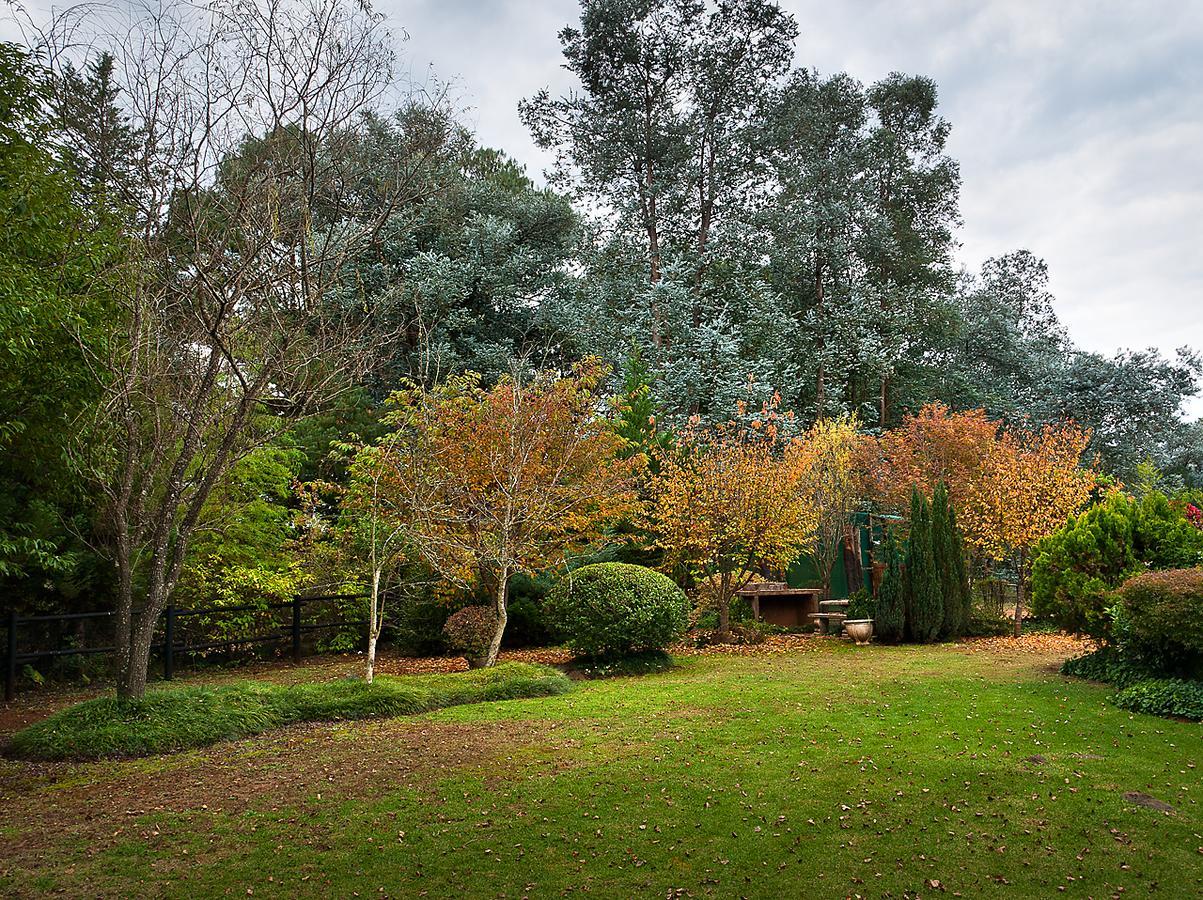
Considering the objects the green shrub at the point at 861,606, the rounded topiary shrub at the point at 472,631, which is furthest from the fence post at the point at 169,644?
the green shrub at the point at 861,606

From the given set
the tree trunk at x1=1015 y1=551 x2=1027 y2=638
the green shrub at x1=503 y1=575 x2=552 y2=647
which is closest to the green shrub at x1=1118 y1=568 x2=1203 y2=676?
the tree trunk at x1=1015 y1=551 x2=1027 y2=638

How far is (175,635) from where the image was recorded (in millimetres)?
11594

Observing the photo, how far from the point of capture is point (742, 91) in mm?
22719

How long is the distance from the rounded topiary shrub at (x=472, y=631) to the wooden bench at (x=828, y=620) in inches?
239

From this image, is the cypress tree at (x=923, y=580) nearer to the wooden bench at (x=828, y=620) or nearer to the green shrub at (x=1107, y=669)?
the wooden bench at (x=828, y=620)

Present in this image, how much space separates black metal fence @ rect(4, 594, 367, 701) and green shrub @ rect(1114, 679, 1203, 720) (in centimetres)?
1021

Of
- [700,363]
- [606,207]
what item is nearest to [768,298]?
[700,363]

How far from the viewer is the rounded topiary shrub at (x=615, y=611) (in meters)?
10.4

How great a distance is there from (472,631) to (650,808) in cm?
649

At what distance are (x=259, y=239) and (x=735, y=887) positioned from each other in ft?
21.2

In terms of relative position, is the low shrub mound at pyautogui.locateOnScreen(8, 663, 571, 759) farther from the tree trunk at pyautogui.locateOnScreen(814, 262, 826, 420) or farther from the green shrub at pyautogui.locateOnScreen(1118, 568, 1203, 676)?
the tree trunk at pyautogui.locateOnScreen(814, 262, 826, 420)

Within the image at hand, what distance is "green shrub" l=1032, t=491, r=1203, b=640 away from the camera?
28.7ft

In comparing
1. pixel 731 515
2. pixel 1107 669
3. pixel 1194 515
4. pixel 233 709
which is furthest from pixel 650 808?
pixel 1194 515

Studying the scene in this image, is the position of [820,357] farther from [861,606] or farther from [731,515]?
[731,515]
